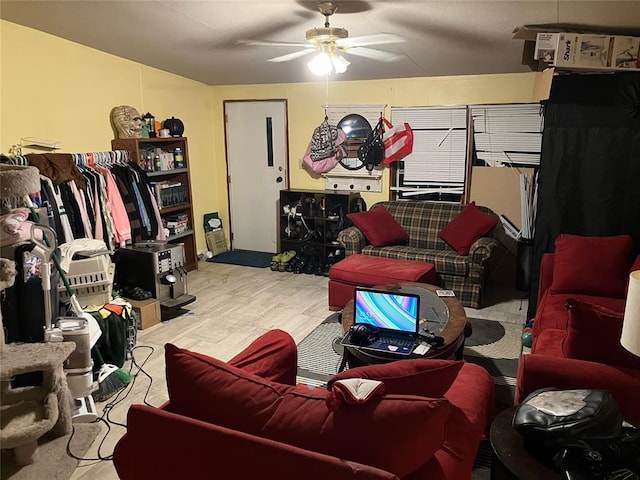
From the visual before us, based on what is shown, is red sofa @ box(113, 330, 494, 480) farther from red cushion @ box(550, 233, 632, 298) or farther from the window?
the window

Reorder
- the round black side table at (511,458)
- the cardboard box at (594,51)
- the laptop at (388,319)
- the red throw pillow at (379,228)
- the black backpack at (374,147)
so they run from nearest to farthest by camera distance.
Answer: the round black side table at (511,458), the laptop at (388,319), the cardboard box at (594,51), the red throw pillow at (379,228), the black backpack at (374,147)

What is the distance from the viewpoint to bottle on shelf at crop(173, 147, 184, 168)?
17.6 ft

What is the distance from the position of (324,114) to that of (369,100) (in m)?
0.59

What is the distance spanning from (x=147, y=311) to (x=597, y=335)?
3.33 metres

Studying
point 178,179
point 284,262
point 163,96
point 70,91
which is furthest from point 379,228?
point 70,91

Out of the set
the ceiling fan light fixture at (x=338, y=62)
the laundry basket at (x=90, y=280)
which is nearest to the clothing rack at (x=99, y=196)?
the laundry basket at (x=90, y=280)

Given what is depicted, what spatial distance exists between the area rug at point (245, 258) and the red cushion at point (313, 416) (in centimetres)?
435

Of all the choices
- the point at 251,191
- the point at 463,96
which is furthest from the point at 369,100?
the point at 251,191

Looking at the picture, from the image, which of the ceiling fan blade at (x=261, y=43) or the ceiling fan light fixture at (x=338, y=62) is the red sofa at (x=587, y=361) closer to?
the ceiling fan light fixture at (x=338, y=62)

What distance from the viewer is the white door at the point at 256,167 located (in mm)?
6152

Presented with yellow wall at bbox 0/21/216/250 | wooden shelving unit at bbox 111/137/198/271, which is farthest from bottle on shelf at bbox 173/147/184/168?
yellow wall at bbox 0/21/216/250

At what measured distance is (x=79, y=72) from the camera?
430 cm

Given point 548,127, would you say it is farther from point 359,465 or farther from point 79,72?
point 79,72

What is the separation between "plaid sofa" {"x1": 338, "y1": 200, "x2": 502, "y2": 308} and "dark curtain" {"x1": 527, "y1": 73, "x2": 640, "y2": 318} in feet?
2.55
